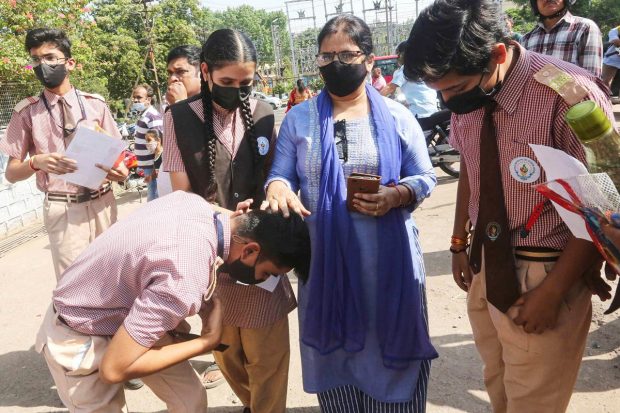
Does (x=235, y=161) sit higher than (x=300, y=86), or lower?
higher

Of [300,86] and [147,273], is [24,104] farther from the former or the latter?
[300,86]

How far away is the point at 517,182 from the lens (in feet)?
4.82

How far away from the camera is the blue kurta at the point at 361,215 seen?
1.94 meters

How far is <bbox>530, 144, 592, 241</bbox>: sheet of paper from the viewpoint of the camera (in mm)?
1128

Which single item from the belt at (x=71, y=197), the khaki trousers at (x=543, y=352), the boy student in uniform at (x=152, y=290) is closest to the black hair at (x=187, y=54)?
the belt at (x=71, y=197)

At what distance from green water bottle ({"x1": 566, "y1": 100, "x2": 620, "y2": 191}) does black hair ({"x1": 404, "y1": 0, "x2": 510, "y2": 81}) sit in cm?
39

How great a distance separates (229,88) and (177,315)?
3.30 feet

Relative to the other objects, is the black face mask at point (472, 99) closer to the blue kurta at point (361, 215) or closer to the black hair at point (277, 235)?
the blue kurta at point (361, 215)

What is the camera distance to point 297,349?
311 cm

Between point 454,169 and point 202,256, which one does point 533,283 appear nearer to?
point 202,256

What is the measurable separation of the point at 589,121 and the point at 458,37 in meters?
0.46

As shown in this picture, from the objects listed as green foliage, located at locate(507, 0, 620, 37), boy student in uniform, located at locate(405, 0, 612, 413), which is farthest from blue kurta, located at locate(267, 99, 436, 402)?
green foliage, located at locate(507, 0, 620, 37)

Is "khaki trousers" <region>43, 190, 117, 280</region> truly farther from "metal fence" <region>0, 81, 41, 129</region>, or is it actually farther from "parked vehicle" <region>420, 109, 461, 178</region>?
"parked vehicle" <region>420, 109, 461, 178</region>

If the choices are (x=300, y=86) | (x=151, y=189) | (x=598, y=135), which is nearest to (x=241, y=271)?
(x=598, y=135)
